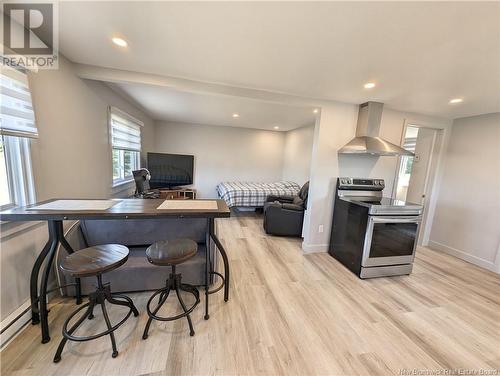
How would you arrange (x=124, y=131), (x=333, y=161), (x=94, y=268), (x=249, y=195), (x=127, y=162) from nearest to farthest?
(x=94, y=268)
(x=333, y=161)
(x=124, y=131)
(x=127, y=162)
(x=249, y=195)

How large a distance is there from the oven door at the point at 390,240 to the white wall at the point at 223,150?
13.9ft

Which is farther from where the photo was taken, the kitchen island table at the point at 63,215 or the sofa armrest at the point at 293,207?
the sofa armrest at the point at 293,207

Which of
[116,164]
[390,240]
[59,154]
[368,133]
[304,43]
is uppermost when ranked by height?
[304,43]

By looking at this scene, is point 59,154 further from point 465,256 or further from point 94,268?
point 465,256

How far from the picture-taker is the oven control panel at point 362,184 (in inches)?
116

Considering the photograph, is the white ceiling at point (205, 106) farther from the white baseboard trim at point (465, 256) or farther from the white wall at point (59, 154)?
the white baseboard trim at point (465, 256)

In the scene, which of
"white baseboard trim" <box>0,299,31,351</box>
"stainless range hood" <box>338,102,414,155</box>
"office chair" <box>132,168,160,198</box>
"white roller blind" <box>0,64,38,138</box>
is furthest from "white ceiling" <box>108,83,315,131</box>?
"white baseboard trim" <box>0,299,31,351</box>

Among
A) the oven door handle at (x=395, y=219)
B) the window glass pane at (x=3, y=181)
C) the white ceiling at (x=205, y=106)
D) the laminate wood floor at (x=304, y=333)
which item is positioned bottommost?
the laminate wood floor at (x=304, y=333)

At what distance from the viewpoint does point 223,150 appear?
598cm

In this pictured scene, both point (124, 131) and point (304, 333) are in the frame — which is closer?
point (304, 333)

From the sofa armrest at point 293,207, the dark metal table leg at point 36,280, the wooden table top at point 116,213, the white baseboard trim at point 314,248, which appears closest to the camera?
the wooden table top at point 116,213

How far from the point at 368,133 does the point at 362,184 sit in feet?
2.53

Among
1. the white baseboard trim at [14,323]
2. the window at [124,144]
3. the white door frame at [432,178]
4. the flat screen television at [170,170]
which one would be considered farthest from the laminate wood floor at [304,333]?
the flat screen television at [170,170]

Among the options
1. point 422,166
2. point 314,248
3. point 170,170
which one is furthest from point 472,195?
point 170,170
